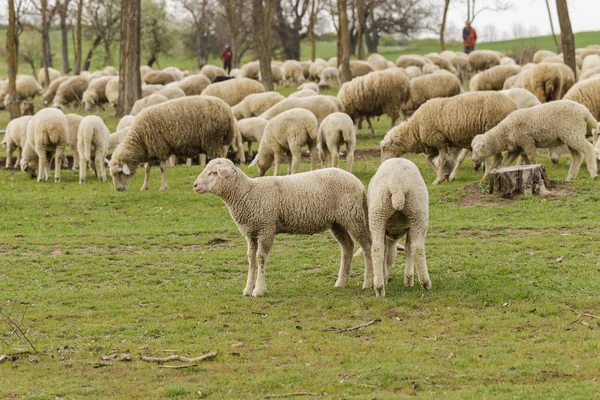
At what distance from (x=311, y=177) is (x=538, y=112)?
23.8ft

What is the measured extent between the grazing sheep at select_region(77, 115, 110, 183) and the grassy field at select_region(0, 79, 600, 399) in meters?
3.95

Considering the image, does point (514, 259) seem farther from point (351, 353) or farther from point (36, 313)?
point (36, 313)

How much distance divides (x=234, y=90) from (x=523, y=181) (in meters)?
16.6

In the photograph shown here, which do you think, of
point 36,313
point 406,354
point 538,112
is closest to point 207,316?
point 36,313

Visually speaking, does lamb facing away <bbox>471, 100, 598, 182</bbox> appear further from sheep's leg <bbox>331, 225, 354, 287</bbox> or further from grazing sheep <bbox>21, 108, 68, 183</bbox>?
grazing sheep <bbox>21, 108, 68, 183</bbox>

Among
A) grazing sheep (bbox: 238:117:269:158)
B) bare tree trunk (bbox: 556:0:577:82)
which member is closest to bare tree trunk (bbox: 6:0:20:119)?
grazing sheep (bbox: 238:117:269:158)

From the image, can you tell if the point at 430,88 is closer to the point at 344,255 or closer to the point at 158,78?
the point at 344,255

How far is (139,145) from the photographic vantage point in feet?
61.6

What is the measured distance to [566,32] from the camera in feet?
81.8

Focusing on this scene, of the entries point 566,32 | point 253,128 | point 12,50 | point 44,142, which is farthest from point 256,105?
point 566,32


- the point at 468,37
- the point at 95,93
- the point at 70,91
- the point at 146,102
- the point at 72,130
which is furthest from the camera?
the point at 468,37

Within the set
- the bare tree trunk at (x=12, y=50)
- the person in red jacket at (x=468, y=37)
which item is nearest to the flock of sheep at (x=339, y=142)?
the bare tree trunk at (x=12, y=50)

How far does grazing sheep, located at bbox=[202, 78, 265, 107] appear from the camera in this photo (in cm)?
3069

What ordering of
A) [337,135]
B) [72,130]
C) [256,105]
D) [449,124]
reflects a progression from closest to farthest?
[449,124], [337,135], [72,130], [256,105]
